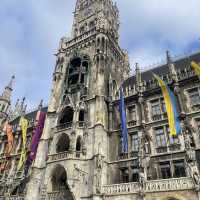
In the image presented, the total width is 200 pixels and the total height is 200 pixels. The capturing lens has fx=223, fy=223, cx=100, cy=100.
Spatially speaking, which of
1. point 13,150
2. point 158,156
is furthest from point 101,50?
point 13,150

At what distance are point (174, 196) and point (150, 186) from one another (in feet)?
7.39

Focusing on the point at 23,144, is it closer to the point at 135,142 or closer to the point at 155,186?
the point at 135,142

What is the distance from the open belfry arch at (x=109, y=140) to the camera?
21812mm

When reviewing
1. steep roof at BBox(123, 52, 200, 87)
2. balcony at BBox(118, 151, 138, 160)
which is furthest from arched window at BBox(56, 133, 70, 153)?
steep roof at BBox(123, 52, 200, 87)

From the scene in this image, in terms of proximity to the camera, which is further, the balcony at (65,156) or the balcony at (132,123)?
the balcony at (132,123)

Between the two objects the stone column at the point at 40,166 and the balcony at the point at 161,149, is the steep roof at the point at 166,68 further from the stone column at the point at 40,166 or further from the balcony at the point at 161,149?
the stone column at the point at 40,166

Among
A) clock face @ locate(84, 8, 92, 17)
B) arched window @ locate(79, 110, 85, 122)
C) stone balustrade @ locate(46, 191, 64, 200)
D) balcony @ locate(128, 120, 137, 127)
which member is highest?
clock face @ locate(84, 8, 92, 17)

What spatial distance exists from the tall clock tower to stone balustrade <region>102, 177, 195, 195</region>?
49.9 inches

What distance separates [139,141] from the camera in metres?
25.3

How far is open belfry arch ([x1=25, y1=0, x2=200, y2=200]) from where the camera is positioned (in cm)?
2181

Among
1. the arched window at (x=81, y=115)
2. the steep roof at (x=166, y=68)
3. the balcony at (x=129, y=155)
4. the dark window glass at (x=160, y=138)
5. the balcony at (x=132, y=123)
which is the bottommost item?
the balcony at (x=129, y=155)

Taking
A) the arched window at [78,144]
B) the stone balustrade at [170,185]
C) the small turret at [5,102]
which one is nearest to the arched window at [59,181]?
the arched window at [78,144]

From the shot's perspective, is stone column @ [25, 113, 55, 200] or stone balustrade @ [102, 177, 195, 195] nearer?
stone balustrade @ [102, 177, 195, 195]

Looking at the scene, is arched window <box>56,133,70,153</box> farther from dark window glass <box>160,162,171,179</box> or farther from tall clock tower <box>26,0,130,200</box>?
dark window glass <box>160,162,171,179</box>
